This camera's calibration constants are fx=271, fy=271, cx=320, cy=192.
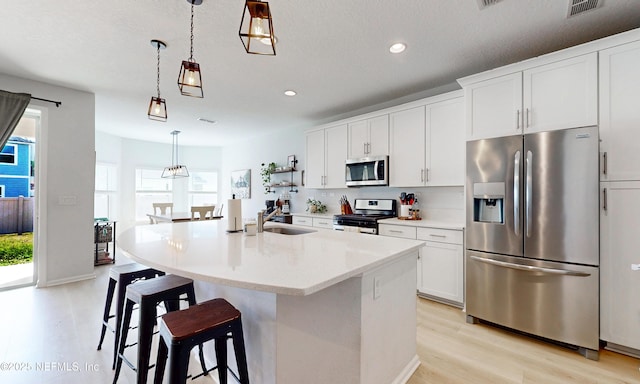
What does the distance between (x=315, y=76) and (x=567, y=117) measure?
2.44 metres


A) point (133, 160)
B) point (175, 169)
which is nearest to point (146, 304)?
point (175, 169)

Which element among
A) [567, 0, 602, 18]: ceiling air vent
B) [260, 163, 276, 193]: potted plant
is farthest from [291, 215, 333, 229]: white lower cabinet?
[567, 0, 602, 18]: ceiling air vent

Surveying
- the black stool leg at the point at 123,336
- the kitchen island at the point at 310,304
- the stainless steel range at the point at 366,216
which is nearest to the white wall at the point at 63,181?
the black stool leg at the point at 123,336

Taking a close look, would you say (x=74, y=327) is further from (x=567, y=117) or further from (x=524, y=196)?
(x=567, y=117)

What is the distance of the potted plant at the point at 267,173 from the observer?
19.7ft

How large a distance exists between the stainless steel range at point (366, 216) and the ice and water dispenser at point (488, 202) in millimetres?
1249

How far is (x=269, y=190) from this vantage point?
6.25 m

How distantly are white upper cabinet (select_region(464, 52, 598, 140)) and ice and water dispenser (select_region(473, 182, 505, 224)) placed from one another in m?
0.50

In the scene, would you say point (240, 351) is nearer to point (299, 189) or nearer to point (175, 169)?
point (299, 189)

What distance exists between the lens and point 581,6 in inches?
78.3

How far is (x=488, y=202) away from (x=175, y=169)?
5604 millimetres

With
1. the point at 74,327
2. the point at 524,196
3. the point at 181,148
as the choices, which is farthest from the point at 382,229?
the point at 181,148

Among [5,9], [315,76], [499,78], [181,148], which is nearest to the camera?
[5,9]

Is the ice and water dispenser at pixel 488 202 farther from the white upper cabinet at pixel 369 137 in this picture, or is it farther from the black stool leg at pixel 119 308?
the black stool leg at pixel 119 308
